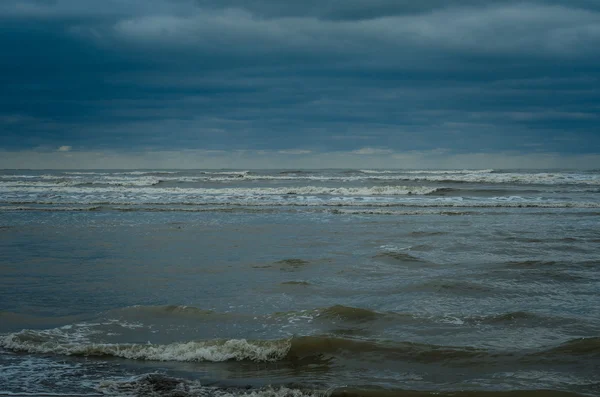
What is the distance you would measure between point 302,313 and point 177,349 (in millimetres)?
1887

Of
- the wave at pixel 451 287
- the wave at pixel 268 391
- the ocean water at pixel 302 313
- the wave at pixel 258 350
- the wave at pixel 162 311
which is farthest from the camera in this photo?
the wave at pixel 451 287

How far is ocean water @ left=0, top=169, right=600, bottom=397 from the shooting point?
501cm

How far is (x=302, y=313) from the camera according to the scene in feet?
23.1

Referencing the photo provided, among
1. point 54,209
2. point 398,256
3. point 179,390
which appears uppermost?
point 54,209

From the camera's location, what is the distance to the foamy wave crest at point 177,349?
18.4ft

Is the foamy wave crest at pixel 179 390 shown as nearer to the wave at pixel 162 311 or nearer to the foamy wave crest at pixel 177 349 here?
the foamy wave crest at pixel 177 349

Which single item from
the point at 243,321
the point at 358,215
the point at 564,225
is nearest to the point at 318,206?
the point at 358,215

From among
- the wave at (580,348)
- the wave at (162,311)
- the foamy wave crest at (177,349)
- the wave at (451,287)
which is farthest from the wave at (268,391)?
the wave at (451,287)

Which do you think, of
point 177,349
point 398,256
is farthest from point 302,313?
point 398,256

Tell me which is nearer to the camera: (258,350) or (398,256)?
(258,350)

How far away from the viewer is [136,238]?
591 inches

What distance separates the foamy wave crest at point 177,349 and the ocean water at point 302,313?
18 mm

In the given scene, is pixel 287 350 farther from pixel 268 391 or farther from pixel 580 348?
pixel 580 348

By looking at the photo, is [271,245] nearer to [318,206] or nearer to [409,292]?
[409,292]
